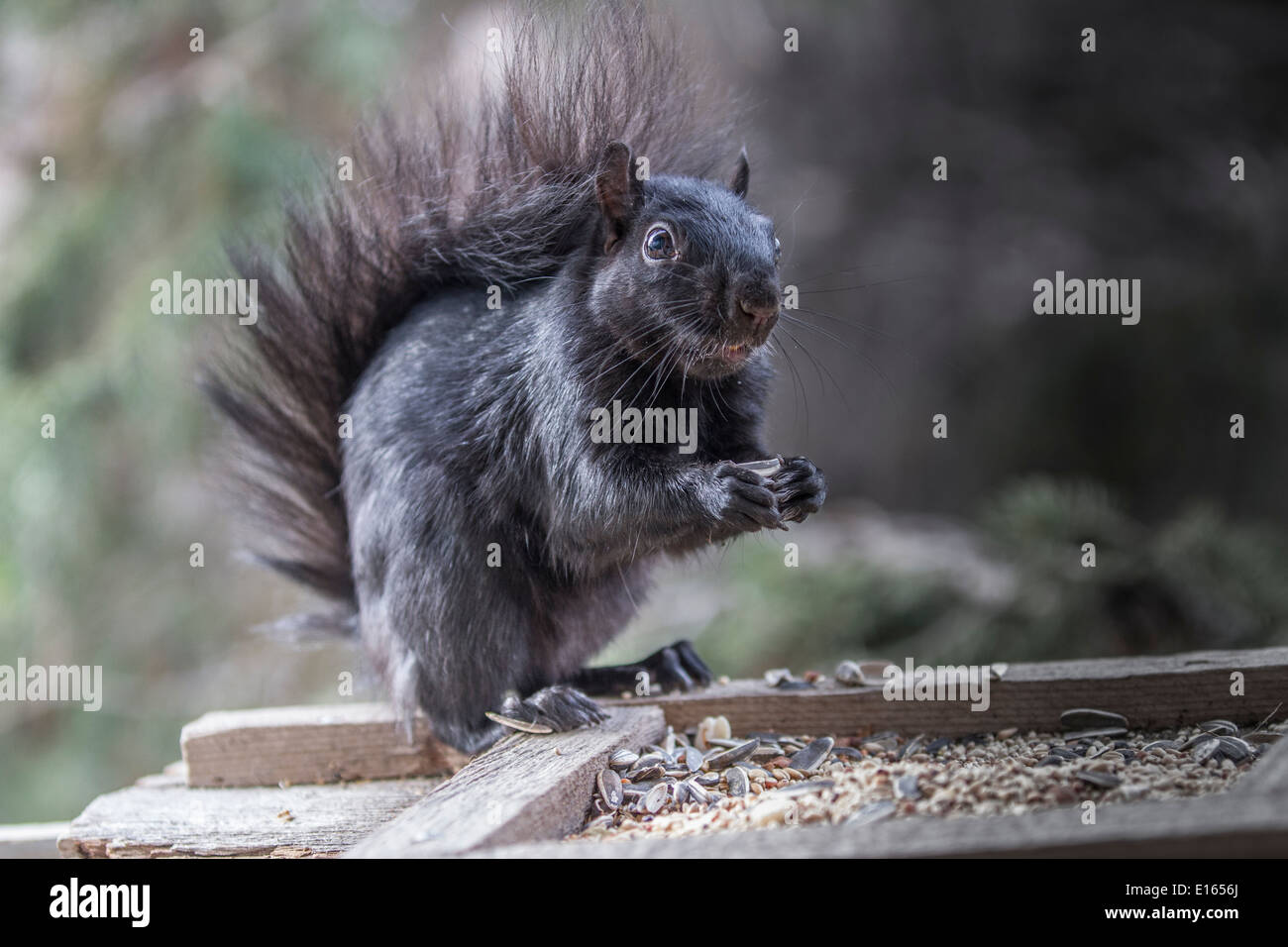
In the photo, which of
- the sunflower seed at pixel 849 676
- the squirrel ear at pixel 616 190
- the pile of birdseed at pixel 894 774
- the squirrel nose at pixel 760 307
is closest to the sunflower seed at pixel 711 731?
the pile of birdseed at pixel 894 774

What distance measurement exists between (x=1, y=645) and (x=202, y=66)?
180cm

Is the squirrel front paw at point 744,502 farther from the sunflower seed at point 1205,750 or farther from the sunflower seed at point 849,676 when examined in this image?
the sunflower seed at point 1205,750

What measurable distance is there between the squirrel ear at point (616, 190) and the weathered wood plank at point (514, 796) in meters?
0.75

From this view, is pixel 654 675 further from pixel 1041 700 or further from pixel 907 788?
pixel 907 788

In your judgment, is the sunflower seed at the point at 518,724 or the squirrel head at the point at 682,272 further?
the sunflower seed at the point at 518,724

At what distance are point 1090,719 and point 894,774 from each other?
54 centimetres

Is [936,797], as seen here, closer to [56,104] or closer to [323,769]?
[323,769]

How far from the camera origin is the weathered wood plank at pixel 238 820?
1.81 m

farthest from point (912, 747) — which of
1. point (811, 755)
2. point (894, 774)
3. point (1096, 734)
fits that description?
point (894, 774)

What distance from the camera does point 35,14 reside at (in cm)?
323

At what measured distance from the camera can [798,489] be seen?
5.85 feet

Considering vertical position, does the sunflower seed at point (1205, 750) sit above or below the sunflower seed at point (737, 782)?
above

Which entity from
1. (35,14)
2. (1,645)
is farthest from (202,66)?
(1,645)

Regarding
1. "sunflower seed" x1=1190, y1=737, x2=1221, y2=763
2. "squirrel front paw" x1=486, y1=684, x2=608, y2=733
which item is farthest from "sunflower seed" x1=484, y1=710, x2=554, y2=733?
"sunflower seed" x1=1190, y1=737, x2=1221, y2=763
